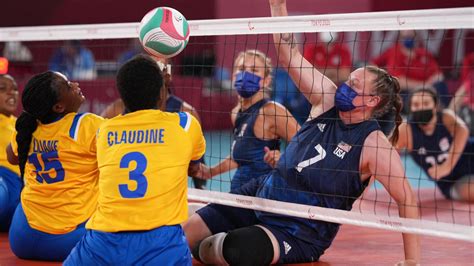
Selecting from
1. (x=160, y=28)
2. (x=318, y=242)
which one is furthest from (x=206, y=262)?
(x=160, y=28)

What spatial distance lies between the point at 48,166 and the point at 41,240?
49 centimetres

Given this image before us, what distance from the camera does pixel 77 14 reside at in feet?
58.5

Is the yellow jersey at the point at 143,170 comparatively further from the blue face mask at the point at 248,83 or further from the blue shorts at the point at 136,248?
the blue face mask at the point at 248,83

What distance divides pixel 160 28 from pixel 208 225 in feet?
4.57

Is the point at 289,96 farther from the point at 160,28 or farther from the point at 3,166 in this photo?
the point at 160,28

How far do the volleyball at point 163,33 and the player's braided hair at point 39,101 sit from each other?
0.63 m

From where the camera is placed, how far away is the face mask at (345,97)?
16.2ft

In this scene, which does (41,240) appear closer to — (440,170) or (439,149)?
(440,170)

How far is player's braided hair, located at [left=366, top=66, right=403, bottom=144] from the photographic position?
16.4 ft

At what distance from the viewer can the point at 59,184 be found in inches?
205

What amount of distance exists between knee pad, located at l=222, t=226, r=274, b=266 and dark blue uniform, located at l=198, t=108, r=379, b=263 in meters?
0.11

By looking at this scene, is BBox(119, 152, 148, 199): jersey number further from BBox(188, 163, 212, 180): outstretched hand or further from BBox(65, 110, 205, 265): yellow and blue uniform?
BBox(188, 163, 212, 180): outstretched hand

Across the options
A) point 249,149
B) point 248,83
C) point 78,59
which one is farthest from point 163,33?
point 78,59

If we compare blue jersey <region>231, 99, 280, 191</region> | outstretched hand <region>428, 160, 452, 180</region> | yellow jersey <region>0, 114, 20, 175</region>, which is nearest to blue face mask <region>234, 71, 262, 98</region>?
blue jersey <region>231, 99, 280, 191</region>
